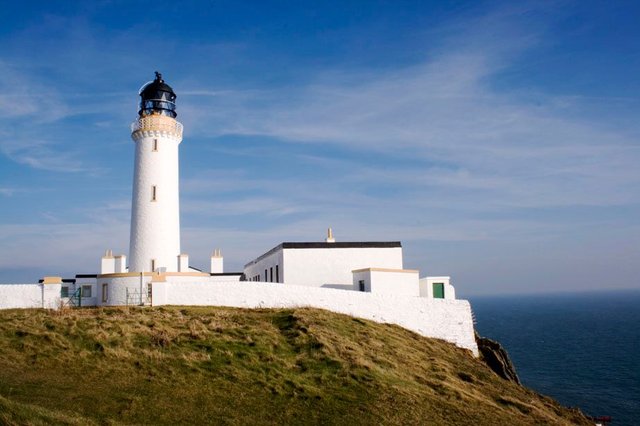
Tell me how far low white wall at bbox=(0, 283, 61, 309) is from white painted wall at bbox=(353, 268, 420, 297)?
1674 centimetres

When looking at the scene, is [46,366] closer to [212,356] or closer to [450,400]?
[212,356]

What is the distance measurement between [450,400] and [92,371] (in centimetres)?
1199

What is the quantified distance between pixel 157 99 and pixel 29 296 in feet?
44.5

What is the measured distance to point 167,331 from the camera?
21.8 meters

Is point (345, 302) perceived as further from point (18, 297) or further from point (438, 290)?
point (18, 297)

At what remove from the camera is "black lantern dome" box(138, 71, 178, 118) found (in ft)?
111

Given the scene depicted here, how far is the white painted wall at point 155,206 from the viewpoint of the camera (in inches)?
1261

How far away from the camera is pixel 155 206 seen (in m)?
32.4

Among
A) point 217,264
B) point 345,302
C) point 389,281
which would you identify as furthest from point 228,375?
point 217,264

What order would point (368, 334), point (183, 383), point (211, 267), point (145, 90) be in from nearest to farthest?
1. point (183, 383)
2. point (368, 334)
3. point (145, 90)
4. point (211, 267)

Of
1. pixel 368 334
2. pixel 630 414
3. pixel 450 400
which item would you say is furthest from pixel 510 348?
pixel 450 400

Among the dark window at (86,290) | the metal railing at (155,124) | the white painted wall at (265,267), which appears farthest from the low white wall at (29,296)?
the white painted wall at (265,267)

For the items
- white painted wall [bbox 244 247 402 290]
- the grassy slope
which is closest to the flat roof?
white painted wall [bbox 244 247 402 290]

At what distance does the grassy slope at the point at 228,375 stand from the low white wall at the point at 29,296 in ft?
5.59
